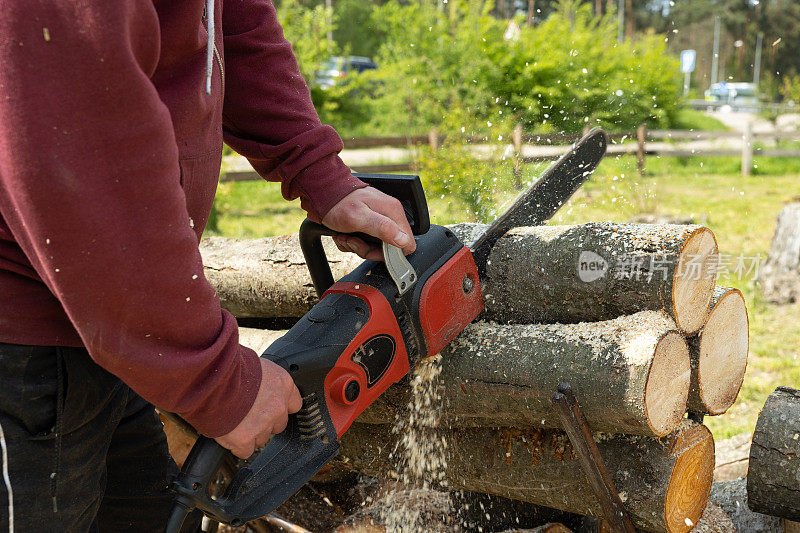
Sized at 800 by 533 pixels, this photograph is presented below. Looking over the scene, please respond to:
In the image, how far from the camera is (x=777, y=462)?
195cm

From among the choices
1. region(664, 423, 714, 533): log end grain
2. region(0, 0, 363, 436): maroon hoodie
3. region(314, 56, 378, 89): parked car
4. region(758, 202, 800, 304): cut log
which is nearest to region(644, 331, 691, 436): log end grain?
region(664, 423, 714, 533): log end grain

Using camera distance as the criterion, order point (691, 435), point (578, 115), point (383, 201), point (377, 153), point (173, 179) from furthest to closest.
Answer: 1. point (377, 153)
2. point (578, 115)
3. point (691, 435)
4. point (383, 201)
5. point (173, 179)

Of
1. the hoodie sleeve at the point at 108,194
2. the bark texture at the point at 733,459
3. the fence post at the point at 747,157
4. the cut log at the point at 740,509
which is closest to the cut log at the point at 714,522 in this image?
the cut log at the point at 740,509

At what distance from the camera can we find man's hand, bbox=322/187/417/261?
5.18 feet

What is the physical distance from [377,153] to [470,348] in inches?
524

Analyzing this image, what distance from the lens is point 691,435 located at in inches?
77.6

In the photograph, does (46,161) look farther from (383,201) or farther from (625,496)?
(625,496)

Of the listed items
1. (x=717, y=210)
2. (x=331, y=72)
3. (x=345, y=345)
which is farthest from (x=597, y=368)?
(x=331, y=72)

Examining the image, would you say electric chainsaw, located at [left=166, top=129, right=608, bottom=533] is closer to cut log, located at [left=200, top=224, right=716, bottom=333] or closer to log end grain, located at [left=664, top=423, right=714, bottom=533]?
cut log, located at [left=200, top=224, right=716, bottom=333]

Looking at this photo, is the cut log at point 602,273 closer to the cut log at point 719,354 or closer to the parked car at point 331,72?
the cut log at point 719,354

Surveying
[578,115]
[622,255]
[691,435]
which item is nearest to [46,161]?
[622,255]

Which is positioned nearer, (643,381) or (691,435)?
(643,381)

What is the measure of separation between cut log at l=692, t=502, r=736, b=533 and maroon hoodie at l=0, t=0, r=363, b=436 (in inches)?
67.5

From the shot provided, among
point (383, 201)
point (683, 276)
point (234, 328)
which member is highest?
point (383, 201)
